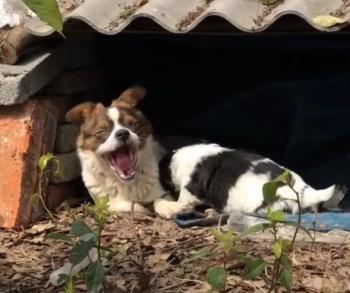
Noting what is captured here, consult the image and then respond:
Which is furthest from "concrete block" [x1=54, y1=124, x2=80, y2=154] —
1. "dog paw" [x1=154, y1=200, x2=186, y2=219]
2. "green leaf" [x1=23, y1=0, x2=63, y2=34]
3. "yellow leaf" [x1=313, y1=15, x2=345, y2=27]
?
"green leaf" [x1=23, y1=0, x2=63, y2=34]

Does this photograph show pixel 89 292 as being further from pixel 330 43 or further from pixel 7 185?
pixel 330 43

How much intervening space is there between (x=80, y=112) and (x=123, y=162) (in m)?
0.40

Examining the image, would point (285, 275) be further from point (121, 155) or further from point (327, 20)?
point (121, 155)

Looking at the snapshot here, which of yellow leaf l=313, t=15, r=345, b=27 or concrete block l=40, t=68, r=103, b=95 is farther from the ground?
yellow leaf l=313, t=15, r=345, b=27

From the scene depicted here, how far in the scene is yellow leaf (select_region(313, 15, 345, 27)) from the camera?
12.8 ft

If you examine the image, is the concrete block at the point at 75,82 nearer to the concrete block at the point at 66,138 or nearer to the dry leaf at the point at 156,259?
the concrete block at the point at 66,138

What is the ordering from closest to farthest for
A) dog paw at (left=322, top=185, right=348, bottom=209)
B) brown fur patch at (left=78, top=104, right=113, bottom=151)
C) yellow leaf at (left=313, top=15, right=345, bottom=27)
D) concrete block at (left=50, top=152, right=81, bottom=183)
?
yellow leaf at (left=313, top=15, right=345, bottom=27) < dog paw at (left=322, top=185, right=348, bottom=209) < brown fur patch at (left=78, top=104, right=113, bottom=151) < concrete block at (left=50, top=152, right=81, bottom=183)

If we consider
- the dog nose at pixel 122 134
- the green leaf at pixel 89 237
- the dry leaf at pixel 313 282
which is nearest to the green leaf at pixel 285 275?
the dry leaf at pixel 313 282

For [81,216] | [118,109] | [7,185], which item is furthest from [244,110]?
[7,185]

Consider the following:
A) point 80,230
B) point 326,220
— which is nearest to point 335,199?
point 326,220

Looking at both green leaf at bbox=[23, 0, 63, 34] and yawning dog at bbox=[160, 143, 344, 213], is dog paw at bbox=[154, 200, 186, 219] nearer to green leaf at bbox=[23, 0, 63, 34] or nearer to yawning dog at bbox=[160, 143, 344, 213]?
yawning dog at bbox=[160, 143, 344, 213]

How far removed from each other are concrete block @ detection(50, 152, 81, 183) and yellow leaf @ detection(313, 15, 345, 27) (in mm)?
1794

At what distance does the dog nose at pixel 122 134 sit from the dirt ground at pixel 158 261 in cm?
Result: 48

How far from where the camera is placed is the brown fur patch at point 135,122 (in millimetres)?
4723
